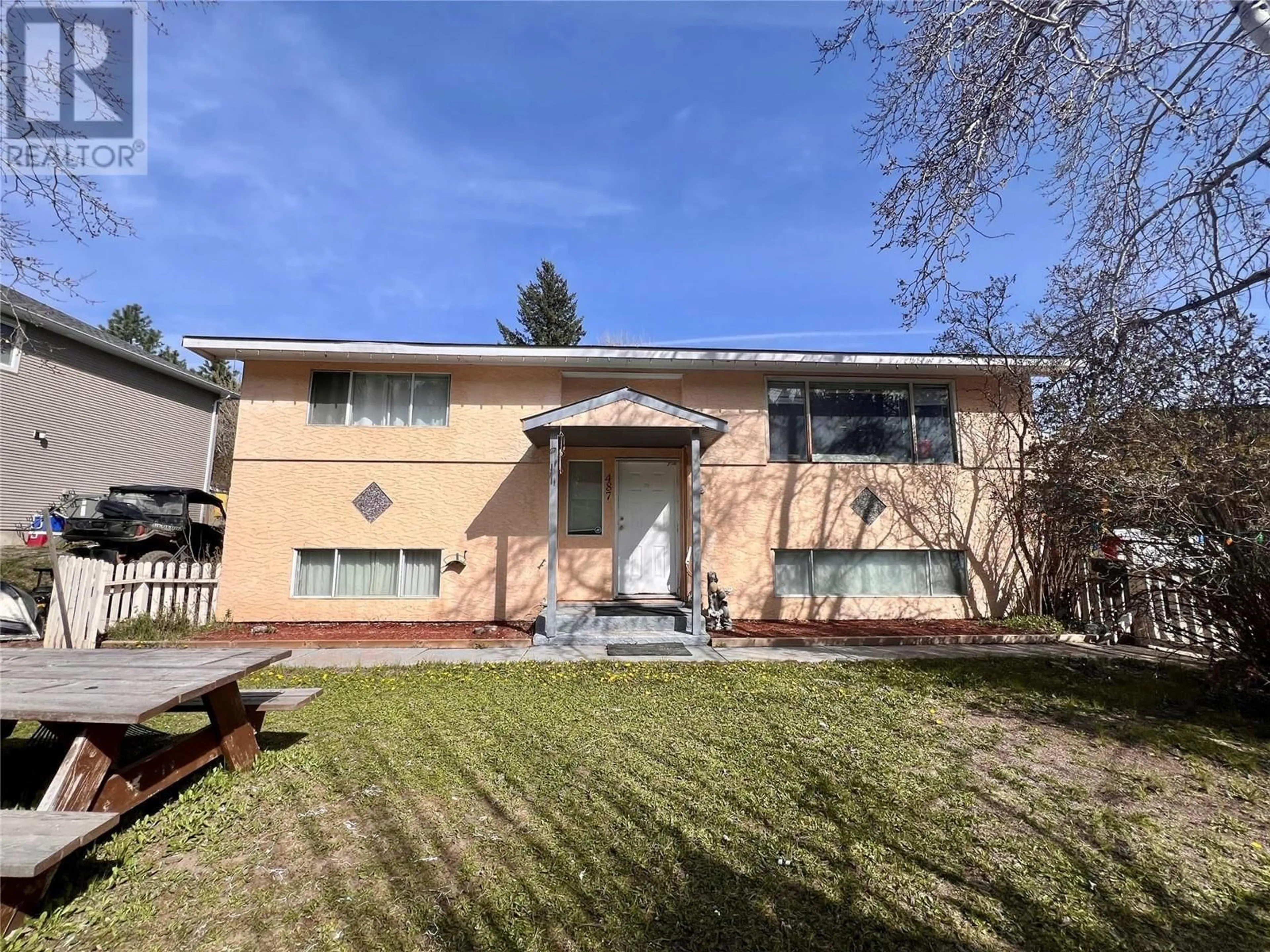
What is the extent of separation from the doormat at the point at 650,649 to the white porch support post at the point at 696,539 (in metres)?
0.46

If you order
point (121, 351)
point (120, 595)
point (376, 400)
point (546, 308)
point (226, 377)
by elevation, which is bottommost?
point (120, 595)

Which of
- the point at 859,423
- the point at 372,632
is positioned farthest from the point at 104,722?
the point at 859,423

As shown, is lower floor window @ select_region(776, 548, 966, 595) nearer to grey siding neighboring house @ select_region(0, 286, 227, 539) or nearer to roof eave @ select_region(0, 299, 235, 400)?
roof eave @ select_region(0, 299, 235, 400)

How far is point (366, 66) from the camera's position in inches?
267

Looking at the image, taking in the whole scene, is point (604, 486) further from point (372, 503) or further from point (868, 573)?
point (868, 573)

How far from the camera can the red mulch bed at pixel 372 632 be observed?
751cm

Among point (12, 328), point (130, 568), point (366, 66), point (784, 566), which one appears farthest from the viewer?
point (12, 328)

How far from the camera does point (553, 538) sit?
7.73 metres

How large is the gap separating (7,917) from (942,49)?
800 centimetres

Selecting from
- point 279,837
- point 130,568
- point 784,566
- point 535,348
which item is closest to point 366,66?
point 535,348

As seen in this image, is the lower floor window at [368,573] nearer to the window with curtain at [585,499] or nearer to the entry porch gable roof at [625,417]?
the window with curtain at [585,499]

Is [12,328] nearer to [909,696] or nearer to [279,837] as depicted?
[279,837]

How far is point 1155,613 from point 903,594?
3775 millimetres

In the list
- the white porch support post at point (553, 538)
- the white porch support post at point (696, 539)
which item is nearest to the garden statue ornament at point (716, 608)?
the white porch support post at point (696, 539)
